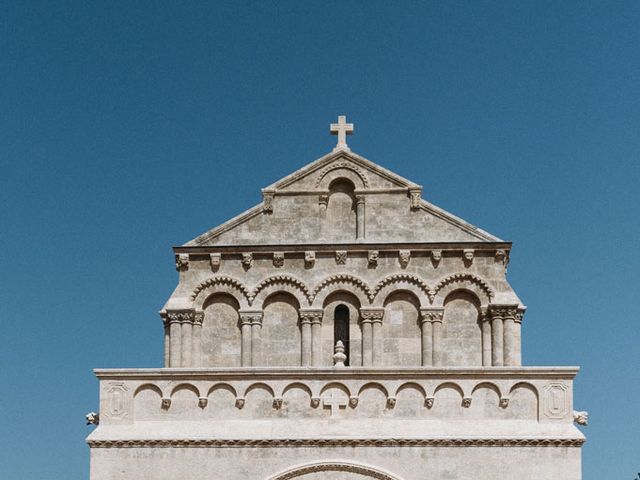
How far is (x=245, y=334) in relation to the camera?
33531 millimetres

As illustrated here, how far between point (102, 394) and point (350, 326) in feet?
25.7

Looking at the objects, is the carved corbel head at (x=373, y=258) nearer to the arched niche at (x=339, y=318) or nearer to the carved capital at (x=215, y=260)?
the arched niche at (x=339, y=318)

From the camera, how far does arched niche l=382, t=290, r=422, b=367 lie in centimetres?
3341

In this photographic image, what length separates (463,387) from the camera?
2769 centimetres

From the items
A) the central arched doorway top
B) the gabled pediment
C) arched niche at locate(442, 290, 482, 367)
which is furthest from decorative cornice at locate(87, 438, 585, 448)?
the gabled pediment

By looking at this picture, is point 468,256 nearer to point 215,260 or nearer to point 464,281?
point 464,281

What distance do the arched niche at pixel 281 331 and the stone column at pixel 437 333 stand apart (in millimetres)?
3377

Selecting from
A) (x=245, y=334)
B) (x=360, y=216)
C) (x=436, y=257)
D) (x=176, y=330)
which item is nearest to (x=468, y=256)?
(x=436, y=257)

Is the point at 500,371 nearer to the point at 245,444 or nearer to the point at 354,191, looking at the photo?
the point at 245,444

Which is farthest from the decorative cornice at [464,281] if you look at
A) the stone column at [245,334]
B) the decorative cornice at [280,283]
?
the stone column at [245,334]

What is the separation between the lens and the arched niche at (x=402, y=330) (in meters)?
33.4

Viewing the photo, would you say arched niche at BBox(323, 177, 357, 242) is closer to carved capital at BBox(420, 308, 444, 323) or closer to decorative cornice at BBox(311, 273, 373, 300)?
decorative cornice at BBox(311, 273, 373, 300)

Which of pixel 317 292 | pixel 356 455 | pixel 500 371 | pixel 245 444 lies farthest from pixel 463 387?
pixel 317 292

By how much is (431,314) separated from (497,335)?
1.73 metres
